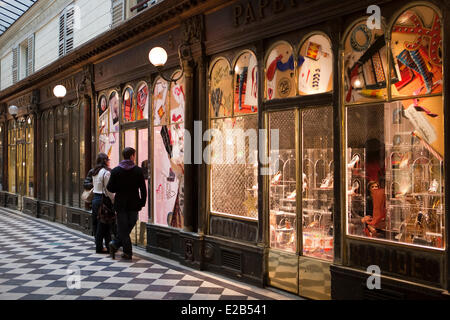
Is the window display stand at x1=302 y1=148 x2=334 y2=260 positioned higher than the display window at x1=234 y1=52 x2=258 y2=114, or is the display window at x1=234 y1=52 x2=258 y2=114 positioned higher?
the display window at x1=234 y1=52 x2=258 y2=114

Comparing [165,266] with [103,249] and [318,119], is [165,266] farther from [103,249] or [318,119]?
[318,119]

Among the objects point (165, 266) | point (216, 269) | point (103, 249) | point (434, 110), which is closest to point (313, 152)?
point (434, 110)

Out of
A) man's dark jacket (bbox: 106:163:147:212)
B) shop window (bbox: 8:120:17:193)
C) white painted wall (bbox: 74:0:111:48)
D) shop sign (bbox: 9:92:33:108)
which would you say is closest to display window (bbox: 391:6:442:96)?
man's dark jacket (bbox: 106:163:147:212)

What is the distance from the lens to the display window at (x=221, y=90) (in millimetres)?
6582

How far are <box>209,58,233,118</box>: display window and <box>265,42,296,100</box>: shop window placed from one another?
83 cm

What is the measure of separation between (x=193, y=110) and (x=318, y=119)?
2.52 m

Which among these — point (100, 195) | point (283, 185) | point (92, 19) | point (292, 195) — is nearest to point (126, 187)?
point (100, 195)

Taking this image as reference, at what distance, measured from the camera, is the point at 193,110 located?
7.14m

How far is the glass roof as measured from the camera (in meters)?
14.9

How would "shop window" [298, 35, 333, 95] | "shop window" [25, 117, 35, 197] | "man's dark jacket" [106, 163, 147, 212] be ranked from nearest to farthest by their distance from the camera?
"shop window" [298, 35, 333, 95] → "man's dark jacket" [106, 163, 147, 212] → "shop window" [25, 117, 35, 197]

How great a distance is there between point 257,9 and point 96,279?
14.9 feet

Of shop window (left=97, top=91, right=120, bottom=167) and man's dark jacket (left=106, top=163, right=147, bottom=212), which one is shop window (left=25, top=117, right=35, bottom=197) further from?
man's dark jacket (left=106, top=163, right=147, bottom=212)

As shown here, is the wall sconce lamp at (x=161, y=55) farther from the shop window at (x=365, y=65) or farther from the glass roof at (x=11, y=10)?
the glass roof at (x=11, y=10)

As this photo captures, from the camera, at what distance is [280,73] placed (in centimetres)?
576
